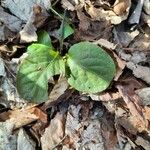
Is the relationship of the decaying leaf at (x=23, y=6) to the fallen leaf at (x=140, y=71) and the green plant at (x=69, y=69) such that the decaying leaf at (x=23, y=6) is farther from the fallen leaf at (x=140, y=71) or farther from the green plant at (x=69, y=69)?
the fallen leaf at (x=140, y=71)

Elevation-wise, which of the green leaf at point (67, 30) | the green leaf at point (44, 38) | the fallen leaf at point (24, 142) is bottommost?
the fallen leaf at point (24, 142)

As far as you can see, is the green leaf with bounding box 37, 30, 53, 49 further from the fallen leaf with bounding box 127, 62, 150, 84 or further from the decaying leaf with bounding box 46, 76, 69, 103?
the fallen leaf with bounding box 127, 62, 150, 84

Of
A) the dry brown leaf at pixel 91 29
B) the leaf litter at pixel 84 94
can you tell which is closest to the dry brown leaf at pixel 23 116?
the leaf litter at pixel 84 94

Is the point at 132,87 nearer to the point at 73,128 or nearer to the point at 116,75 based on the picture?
the point at 116,75

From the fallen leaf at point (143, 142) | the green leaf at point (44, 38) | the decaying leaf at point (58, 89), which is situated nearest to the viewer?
the fallen leaf at point (143, 142)

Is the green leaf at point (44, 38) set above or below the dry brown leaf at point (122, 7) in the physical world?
below

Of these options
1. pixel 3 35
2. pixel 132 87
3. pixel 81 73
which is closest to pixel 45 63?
pixel 81 73
